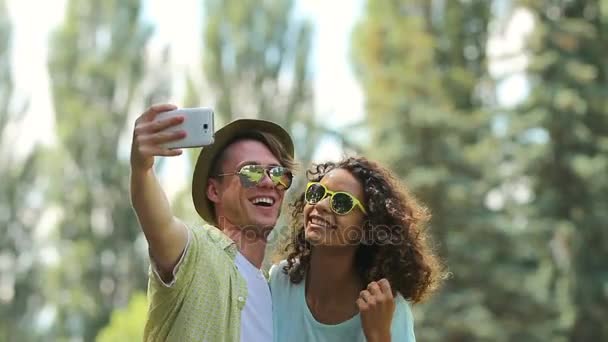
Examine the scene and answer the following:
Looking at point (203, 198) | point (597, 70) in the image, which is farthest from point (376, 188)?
point (597, 70)

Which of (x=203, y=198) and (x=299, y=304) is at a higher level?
(x=203, y=198)

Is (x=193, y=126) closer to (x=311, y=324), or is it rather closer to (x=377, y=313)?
(x=377, y=313)

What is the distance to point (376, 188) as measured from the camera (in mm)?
3076

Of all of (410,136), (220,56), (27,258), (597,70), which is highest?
(220,56)

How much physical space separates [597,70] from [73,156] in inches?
445

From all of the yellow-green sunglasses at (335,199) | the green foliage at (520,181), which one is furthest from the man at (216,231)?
the green foliage at (520,181)

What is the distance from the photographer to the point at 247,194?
2.88 metres

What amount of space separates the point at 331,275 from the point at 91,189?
59.0 ft

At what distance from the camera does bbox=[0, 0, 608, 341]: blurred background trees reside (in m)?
16.0

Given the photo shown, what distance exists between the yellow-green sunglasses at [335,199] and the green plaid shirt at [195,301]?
1.71 ft

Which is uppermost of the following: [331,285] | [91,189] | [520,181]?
[91,189]

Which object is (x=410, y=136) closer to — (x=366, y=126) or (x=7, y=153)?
(x=366, y=126)

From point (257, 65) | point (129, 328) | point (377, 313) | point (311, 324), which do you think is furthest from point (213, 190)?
point (257, 65)

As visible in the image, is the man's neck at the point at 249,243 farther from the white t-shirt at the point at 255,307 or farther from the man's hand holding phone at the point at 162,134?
the man's hand holding phone at the point at 162,134
